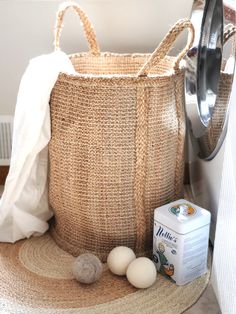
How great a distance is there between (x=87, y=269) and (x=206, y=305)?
1.02 feet

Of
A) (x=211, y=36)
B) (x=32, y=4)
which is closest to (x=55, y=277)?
(x=211, y=36)

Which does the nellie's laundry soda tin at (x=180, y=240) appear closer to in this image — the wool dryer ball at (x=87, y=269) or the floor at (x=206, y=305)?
the floor at (x=206, y=305)

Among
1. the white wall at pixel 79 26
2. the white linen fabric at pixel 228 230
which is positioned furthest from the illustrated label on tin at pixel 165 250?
the white wall at pixel 79 26

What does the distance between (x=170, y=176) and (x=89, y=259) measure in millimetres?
334

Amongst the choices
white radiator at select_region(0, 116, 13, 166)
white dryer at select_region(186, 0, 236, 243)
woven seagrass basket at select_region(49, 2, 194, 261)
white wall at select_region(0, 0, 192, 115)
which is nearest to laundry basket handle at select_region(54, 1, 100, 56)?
woven seagrass basket at select_region(49, 2, 194, 261)

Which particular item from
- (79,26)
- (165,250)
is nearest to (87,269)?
(165,250)

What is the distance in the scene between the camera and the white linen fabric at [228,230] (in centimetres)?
94

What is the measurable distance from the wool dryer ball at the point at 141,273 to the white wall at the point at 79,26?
83 centimetres

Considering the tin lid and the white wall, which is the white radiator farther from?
the tin lid

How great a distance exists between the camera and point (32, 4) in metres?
1.59

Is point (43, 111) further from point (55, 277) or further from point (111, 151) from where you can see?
point (55, 277)

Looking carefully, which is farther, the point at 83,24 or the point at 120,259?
the point at 83,24

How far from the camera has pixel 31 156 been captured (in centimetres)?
128

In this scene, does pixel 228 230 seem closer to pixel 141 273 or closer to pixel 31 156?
pixel 141 273
